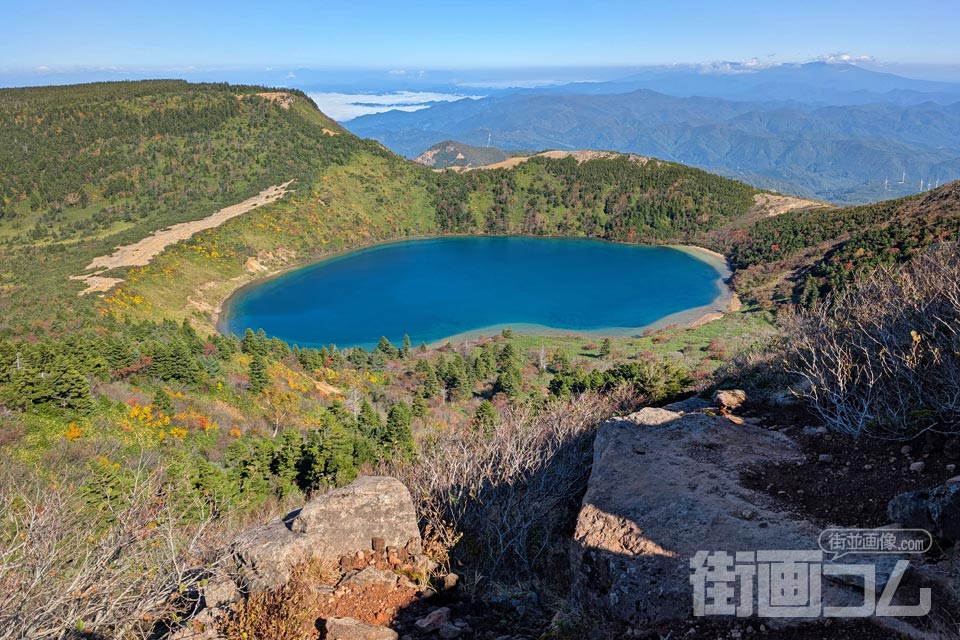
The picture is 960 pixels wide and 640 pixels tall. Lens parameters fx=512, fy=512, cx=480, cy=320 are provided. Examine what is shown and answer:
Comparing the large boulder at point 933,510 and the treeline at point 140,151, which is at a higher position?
the treeline at point 140,151

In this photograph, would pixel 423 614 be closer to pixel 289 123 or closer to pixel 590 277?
pixel 590 277

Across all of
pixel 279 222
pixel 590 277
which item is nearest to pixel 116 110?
pixel 279 222

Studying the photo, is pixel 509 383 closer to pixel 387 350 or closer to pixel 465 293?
pixel 387 350

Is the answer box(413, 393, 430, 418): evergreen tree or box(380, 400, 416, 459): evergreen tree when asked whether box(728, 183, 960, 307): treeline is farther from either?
box(380, 400, 416, 459): evergreen tree

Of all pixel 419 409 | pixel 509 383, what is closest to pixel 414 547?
pixel 419 409

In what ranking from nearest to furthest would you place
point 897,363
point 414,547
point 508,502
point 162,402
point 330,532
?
point 330,532 < point 414,547 < point 897,363 < point 508,502 < point 162,402

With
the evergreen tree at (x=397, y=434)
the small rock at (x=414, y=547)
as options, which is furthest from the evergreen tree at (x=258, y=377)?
the small rock at (x=414, y=547)

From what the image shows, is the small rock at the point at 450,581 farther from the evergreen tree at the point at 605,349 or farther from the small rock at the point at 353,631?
the evergreen tree at the point at 605,349
